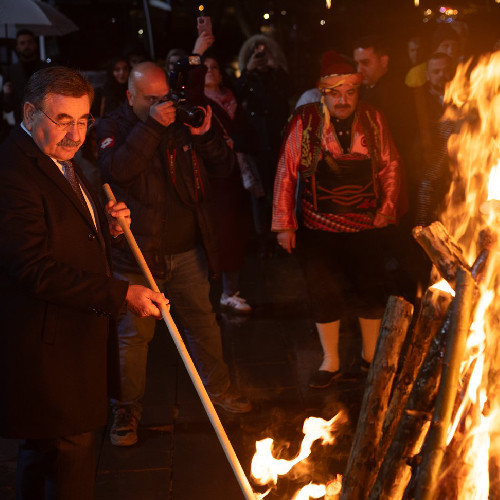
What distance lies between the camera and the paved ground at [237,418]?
422 centimetres

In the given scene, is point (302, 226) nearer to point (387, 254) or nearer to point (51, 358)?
point (51, 358)

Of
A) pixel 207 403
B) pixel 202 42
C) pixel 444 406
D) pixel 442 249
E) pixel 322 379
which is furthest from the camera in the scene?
pixel 202 42

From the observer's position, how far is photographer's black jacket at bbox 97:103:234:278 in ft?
14.4

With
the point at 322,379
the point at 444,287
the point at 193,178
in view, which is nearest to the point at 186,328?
the point at 193,178

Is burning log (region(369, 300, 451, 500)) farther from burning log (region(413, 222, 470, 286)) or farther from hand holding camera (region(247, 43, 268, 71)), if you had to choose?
hand holding camera (region(247, 43, 268, 71))

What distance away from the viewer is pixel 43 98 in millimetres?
3061

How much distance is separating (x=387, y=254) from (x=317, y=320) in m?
3.19

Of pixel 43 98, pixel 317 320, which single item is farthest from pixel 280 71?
pixel 43 98

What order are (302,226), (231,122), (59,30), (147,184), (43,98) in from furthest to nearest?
(59,30) → (231,122) → (302,226) → (147,184) → (43,98)

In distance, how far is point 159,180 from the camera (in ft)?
15.0

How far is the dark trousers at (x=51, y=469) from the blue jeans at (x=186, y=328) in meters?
1.32

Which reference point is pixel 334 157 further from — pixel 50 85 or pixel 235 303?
pixel 50 85

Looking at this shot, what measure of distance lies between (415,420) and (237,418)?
255 centimetres

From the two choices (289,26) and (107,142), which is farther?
(289,26)
